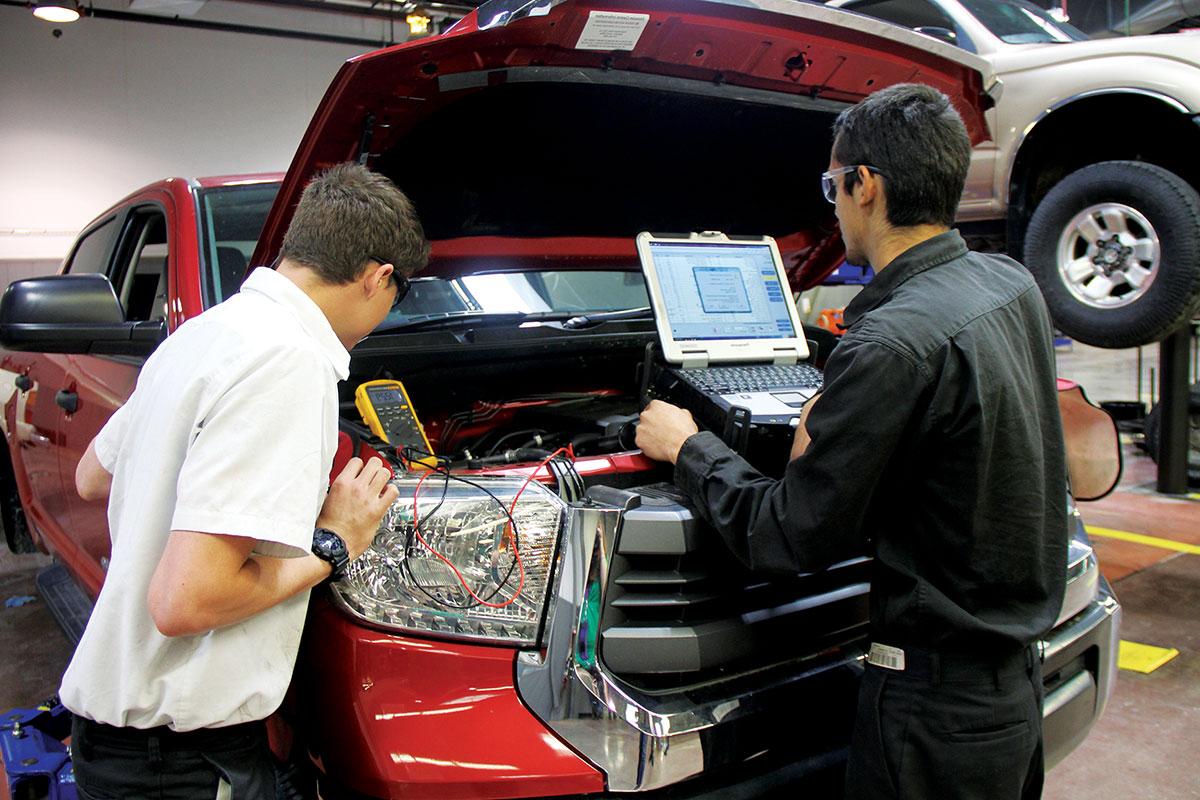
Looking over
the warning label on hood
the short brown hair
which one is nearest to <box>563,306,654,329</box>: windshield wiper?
the warning label on hood

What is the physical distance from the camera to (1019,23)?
16.0 ft

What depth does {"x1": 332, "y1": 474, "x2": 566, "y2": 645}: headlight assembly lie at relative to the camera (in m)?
1.53

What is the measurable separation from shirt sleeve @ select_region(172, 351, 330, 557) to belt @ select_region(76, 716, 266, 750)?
33 cm

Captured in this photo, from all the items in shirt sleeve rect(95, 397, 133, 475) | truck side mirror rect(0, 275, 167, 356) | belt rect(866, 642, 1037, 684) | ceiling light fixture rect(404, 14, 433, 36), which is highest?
ceiling light fixture rect(404, 14, 433, 36)

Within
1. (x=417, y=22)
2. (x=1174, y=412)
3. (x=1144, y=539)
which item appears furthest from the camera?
(x=417, y=22)

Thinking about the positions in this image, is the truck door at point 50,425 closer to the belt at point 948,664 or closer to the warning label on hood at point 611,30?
the warning label on hood at point 611,30

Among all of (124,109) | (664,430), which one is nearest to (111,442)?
(664,430)

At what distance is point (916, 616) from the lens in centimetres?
145

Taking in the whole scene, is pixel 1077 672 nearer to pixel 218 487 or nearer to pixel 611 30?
pixel 611 30

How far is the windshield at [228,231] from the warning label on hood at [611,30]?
0.97 meters

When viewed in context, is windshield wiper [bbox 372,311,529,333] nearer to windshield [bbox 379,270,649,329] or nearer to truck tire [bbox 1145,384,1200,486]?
windshield [bbox 379,270,649,329]

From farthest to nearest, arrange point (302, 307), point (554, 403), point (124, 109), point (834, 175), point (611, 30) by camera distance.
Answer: point (124, 109) → point (554, 403) → point (611, 30) → point (834, 175) → point (302, 307)

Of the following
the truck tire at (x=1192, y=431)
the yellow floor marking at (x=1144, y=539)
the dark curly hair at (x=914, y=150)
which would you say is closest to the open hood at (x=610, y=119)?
the dark curly hair at (x=914, y=150)

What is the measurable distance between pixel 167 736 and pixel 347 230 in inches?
30.4
